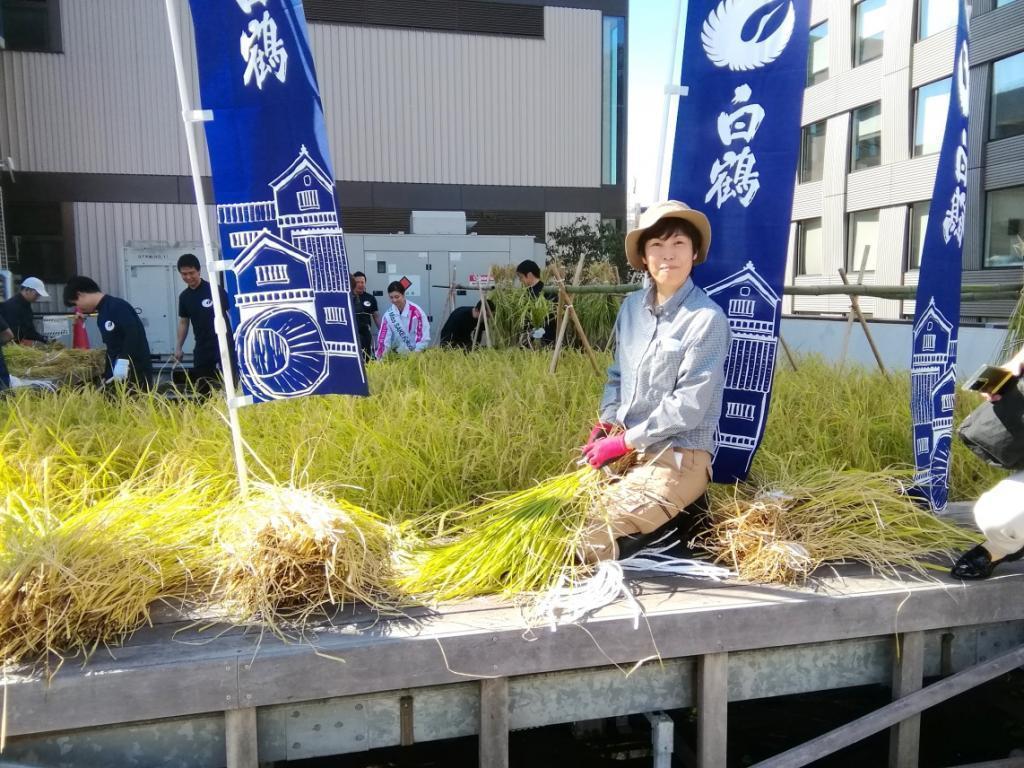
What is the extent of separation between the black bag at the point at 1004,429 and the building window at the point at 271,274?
3022mm

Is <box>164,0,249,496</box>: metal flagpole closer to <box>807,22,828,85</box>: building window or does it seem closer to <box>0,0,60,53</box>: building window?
<box>0,0,60,53</box>: building window

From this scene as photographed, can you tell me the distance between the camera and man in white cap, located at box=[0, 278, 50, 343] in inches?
391

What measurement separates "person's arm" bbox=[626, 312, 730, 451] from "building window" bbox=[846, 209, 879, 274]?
19.1 m

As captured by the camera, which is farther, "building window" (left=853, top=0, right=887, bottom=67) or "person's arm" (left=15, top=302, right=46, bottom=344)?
"building window" (left=853, top=0, right=887, bottom=67)

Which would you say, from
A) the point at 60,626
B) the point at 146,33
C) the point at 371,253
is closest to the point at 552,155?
the point at 371,253

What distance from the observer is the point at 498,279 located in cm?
1086

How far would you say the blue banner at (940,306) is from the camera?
3820 mm

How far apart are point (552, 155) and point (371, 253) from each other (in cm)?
657

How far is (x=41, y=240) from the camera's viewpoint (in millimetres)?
16641

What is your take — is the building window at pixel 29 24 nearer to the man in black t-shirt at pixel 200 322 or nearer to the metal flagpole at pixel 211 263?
the man in black t-shirt at pixel 200 322

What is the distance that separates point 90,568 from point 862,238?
21.6 m

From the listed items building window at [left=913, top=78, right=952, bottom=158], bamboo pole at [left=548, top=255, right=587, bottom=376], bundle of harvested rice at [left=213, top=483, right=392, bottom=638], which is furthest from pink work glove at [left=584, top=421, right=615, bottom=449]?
building window at [left=913, top=78, right=952, bottom=158]

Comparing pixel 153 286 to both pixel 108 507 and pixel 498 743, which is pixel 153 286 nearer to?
pixel 108 507

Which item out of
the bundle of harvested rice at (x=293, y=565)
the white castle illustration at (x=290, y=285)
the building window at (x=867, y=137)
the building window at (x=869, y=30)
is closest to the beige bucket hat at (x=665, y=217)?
the white castle illustration at (x=290, y=285)
